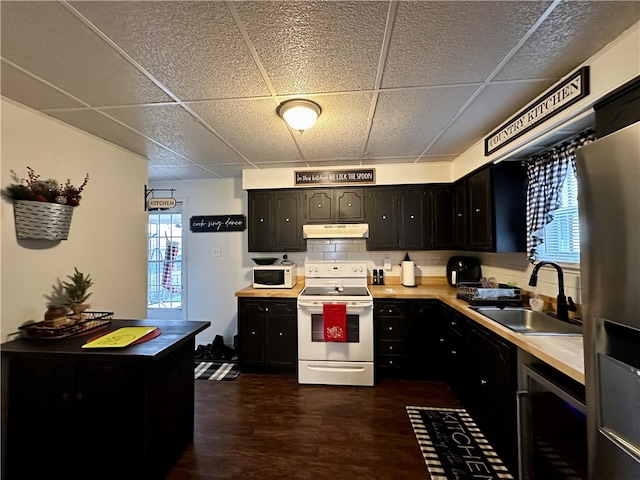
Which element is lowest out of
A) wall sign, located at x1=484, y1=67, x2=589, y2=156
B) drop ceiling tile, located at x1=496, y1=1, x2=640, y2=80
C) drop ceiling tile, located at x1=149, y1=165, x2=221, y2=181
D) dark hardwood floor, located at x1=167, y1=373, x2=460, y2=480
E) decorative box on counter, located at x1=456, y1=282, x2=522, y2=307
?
dark hardwood floor, located at x1=167, y1=373, x2=460, y2=480

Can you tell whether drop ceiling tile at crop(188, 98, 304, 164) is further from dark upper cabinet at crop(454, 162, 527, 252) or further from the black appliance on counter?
the black appliance on counter

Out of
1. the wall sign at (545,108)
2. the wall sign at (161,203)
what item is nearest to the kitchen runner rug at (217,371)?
the wall sign at (161,203)

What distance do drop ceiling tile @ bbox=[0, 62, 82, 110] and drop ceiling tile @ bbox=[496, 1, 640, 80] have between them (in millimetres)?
2647

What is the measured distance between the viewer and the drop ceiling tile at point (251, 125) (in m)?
1.88

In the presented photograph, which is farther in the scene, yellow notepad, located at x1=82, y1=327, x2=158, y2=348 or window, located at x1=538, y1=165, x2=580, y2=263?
window, located at x1=538, y1=165, x2=580, y2=263

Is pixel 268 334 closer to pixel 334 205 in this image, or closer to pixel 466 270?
pixel 334 205

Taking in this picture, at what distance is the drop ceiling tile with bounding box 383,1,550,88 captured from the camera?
3.66ft

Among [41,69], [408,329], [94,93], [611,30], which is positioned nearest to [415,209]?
[408,329]

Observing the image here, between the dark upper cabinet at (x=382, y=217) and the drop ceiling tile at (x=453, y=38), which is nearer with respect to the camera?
the drop ceiling tile at (x=453, y=38)

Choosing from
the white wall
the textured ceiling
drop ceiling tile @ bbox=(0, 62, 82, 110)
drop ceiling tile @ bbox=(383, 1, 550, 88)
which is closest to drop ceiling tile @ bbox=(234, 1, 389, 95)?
the textured ceiling

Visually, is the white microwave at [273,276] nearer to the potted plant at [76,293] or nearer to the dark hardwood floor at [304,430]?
the dark hardwood floor at [304,430]

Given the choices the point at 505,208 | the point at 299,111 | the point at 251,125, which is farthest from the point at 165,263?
the point at 505,208

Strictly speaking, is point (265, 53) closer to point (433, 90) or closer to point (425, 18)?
point (425, 18)

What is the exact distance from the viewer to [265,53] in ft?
4.45
